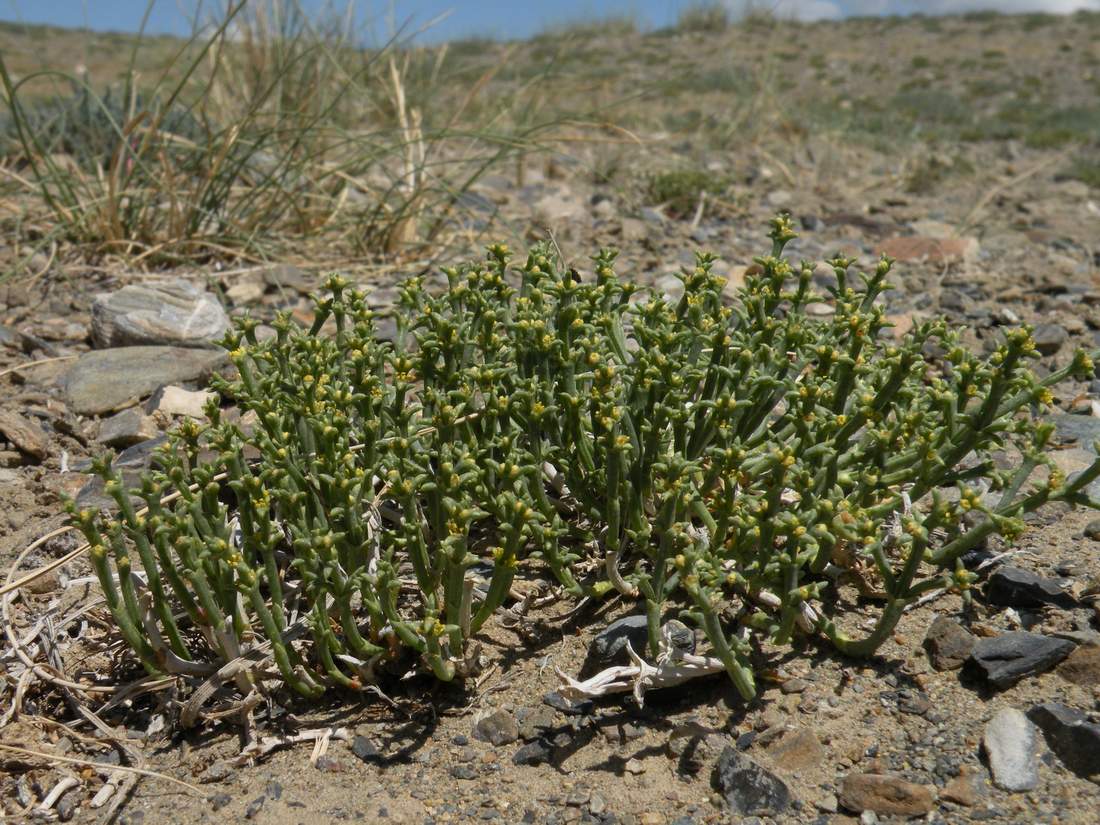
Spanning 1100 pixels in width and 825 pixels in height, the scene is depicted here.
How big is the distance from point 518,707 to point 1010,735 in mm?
1042

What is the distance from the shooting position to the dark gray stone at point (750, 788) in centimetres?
203

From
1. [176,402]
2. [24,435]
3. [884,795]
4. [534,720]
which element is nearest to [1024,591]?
[884,795]

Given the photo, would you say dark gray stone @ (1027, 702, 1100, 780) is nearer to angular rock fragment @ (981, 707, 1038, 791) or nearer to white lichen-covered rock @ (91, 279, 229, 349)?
angular rock fragment @ (981, 707, 1038, 791)

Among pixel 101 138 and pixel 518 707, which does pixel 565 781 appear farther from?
pixel 101 138

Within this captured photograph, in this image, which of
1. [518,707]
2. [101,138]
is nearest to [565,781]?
[518,707]

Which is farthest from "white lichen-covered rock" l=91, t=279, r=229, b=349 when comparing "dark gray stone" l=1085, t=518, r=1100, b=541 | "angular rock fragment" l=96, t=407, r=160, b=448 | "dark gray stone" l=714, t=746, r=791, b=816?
"dark gray stone" l=1085, t=518, r=1100, b=541

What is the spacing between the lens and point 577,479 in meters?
2.53

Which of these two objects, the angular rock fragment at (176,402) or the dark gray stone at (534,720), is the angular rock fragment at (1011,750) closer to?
the dark gray stone at (534,720)

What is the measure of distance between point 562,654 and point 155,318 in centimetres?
250

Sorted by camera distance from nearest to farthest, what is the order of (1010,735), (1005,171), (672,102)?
(1010,735)
(1005,171)
(672,102)

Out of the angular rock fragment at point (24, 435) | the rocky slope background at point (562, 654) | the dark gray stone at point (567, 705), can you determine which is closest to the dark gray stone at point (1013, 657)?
the rocky slope background at point (562, 654)

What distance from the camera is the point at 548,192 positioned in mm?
7195

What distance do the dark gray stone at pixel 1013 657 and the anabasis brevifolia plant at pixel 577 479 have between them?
0.58ft

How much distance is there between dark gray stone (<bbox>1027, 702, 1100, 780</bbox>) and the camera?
2010mm
